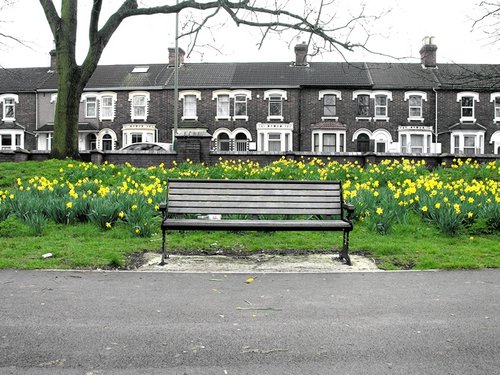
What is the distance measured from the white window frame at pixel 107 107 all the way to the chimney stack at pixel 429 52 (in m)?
22.8

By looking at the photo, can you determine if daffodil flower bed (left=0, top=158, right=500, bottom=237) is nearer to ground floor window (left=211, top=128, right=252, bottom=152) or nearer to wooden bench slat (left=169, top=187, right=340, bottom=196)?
wooden bench slat (left=169, top=187, right=340, bottom=196)

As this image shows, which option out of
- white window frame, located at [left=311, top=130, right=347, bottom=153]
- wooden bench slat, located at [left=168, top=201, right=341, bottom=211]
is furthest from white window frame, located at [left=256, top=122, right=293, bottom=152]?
wooden bench slat, located at [left=168, top=201, right=341, bottom=211]

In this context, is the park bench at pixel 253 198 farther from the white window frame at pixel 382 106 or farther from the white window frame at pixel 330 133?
the white window frame at pixel 382 106

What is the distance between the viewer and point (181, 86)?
3444 cm

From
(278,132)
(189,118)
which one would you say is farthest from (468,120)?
(189,118)

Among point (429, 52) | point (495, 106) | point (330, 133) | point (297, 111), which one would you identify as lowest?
point (330, 133)

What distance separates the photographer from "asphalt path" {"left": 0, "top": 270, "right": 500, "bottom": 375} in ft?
10.3

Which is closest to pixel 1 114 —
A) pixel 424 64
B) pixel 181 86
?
pixel 181 86

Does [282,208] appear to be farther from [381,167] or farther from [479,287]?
[381,167]

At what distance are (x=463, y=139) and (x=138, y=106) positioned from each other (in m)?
22.9

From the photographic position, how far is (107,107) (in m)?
35.3

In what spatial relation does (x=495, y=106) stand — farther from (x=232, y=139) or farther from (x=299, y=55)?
(x=232, y=139)

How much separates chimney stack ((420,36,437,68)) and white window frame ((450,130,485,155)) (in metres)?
5.77

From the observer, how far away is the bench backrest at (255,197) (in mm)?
6805
